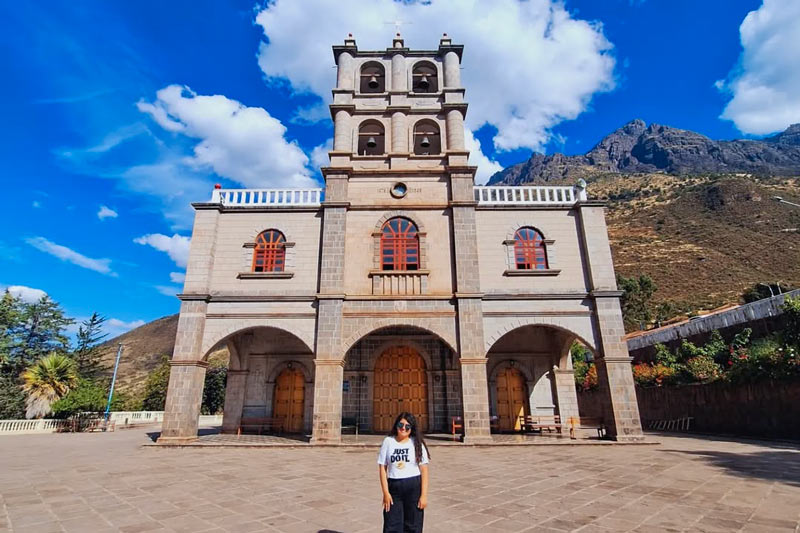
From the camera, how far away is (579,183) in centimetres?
1541

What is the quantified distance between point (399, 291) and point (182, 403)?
844 cm

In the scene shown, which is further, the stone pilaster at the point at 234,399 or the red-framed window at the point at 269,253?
the stone pilaster at the point at 234,399

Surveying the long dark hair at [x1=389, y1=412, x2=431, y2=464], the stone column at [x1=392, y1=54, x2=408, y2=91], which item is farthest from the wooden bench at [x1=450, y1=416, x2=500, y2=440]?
the stone column at [x1=392, y1=54, x2=408, y2=91]

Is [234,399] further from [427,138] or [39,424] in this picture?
[427,138]

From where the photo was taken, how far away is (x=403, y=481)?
11.7 feet

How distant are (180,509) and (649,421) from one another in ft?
69.9

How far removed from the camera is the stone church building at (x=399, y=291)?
45.1 feet

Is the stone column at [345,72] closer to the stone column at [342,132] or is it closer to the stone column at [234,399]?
the stone column at [342,132]

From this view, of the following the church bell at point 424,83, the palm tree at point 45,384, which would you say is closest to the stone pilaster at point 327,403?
the church bell at point 424,83

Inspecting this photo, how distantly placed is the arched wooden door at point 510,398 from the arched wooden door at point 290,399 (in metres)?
8.64

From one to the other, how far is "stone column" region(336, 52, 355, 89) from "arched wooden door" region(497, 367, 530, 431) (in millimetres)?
15076

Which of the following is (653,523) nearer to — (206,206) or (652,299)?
(206,206)

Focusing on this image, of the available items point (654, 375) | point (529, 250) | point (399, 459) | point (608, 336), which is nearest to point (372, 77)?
point (529, 250)

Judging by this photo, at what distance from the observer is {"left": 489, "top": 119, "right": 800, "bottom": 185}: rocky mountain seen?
116188 millimetres
